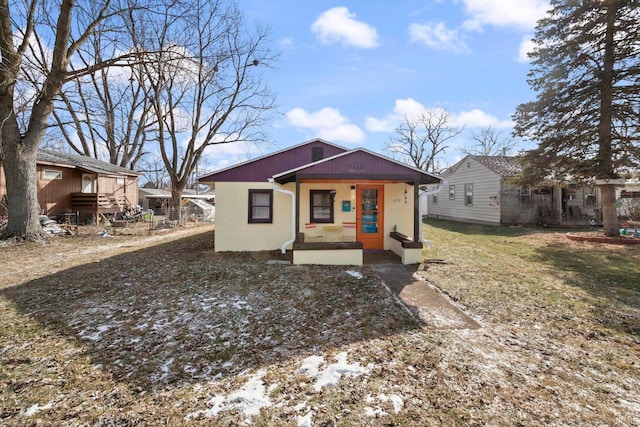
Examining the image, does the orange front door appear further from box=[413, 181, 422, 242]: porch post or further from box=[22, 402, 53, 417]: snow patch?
box=[22, 402, 53, 417]: snow patch

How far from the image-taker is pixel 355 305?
4793 millimetres

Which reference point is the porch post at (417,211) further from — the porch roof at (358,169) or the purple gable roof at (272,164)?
the purple gable roof at (272,164)

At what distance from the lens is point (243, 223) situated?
9297 mm

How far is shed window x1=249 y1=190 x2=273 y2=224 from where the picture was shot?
933cm

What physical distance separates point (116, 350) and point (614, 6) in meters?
17.1

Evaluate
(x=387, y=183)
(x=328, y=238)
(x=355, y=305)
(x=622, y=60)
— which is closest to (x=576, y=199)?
(x=622, y=60)

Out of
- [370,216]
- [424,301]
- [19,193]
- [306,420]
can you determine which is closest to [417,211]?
[370,216]

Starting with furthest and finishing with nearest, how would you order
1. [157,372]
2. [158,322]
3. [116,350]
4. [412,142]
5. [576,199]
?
[412,142] → [576,199] → [158,322] → [116,350] → [157,372]

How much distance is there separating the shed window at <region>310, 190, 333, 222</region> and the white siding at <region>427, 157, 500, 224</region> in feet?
36.6

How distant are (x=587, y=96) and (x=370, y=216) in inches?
374

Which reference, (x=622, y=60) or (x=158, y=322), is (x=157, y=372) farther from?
(x=622, y=60)

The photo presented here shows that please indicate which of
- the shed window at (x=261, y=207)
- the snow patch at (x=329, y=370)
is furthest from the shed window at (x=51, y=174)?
the snow patch at (x=329, y=370)

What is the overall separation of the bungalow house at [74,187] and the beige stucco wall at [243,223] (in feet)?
39.4

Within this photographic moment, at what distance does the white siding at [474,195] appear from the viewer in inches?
634
